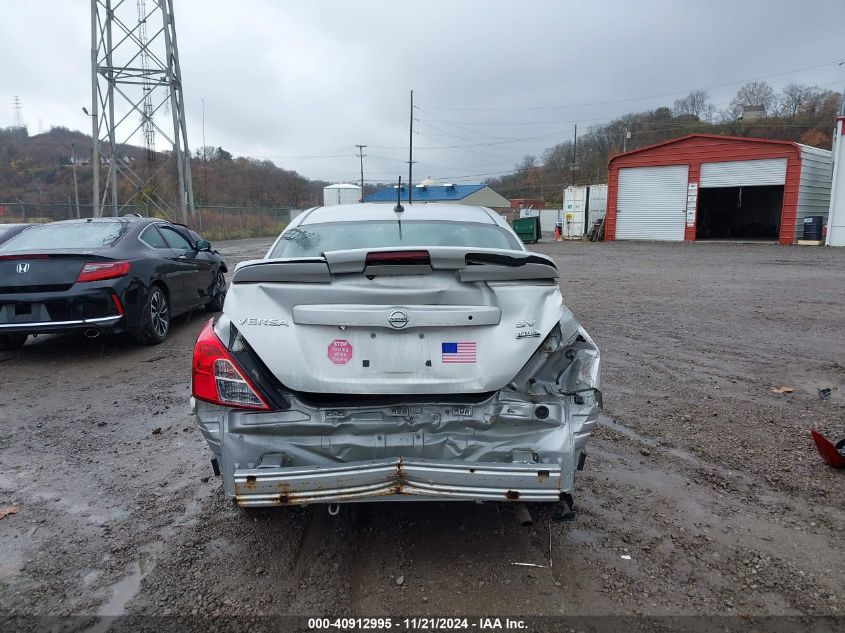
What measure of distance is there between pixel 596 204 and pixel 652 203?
410 centimetres

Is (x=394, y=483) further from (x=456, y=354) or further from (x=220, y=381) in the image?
(x=220, y=381)

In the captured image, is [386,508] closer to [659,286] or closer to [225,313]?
[225,313]

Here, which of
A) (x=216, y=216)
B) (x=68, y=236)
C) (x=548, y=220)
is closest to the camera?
(x=68, y=236)

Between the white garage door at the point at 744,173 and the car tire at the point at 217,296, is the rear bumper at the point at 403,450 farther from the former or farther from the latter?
the white garage door at the point at 744,173

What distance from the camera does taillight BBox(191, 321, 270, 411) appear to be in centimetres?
264

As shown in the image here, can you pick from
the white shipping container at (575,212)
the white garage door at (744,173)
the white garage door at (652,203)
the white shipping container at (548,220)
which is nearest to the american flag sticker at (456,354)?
the white garage door at (744,173)

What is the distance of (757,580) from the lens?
2.65 meters

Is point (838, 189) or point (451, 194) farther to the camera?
point (451, 194)

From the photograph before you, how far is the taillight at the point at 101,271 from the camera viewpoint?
6.20 meters

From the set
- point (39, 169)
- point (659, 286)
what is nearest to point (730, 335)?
point (659, 286)

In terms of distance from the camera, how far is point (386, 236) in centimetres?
378

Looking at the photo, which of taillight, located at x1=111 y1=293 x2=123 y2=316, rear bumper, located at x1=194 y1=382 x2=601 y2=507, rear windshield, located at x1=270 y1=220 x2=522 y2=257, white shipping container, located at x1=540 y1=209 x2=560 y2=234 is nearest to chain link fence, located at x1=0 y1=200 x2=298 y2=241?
white shipping container, located at x1=540 y1=209 x2=560 y2=234

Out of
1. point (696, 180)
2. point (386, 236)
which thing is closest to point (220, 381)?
point (386, 236)

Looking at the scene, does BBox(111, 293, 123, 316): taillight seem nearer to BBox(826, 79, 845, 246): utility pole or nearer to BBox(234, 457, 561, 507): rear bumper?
BBox(234, 457, 561, 507): rear bumper
